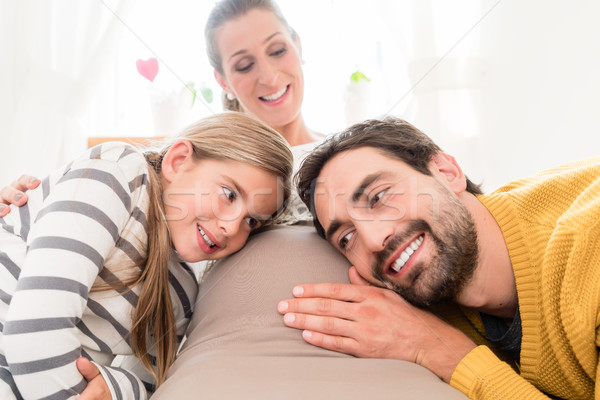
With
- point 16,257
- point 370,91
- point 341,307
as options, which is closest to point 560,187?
point 341,307

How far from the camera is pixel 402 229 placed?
3.26 ft

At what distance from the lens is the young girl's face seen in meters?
1.12

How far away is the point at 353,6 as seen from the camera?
254 cm

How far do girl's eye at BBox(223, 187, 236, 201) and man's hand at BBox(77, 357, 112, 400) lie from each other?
17.1 inches

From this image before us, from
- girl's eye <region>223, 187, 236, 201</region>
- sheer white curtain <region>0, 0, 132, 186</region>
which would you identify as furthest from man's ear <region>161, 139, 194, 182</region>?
sheer white curtain <region>0, 0, 132, 186</region>

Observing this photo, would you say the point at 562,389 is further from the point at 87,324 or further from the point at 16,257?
the point at 16,257

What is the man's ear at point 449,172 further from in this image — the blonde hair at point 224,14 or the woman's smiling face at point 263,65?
the blonde hair at point 224,14

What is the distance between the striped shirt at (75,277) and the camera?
32.9 inches

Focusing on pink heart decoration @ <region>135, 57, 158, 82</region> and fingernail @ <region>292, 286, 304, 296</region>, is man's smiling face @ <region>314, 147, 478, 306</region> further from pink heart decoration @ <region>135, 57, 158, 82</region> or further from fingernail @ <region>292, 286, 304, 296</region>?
pink heart decoration @ <region>135, 57, 158, 82</region>

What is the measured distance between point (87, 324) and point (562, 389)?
914 mm

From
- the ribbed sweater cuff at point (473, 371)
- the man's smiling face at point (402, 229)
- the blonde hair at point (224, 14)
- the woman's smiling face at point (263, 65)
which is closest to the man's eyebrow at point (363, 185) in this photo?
the man's smiling face at point (402, 229)

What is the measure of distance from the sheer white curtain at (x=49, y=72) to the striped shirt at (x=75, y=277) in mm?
1336

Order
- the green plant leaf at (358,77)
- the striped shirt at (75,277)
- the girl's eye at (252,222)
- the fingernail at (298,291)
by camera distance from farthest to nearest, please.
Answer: the green plant leaf at (358,77) → the girl's eye at (252,222) → the fingernail at (298,291) → the striped shirt at (75,277)

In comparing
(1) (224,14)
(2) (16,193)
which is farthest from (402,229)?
(1) (224,14)
